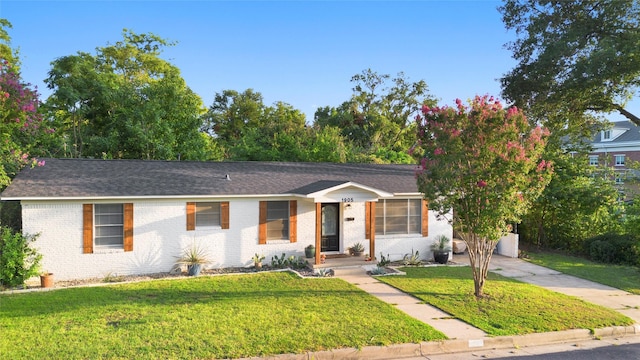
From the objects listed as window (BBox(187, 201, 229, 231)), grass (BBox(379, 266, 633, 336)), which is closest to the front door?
grass (BBox(379, 266, 633, 336))

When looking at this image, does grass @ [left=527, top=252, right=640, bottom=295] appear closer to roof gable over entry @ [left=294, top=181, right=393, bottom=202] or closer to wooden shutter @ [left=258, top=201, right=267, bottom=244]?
roof gable over entry @ [left=294, top=181, right=393, bottom=202]

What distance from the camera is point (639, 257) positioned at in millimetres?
16125

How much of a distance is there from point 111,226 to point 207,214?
2.96 metres

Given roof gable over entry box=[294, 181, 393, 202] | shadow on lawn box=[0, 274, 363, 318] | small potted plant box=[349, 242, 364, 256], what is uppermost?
roof gable over entry box=[294, 181, 393, 202]

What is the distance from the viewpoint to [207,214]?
14398 millimetres

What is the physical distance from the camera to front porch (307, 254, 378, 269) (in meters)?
14.6

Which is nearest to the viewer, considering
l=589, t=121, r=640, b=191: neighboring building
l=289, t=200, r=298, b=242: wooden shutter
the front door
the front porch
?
the front porch

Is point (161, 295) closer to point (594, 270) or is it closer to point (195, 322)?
point (195, 322)

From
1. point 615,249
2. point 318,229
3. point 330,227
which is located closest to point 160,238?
point 318,229

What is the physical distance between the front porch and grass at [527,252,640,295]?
23.0ft

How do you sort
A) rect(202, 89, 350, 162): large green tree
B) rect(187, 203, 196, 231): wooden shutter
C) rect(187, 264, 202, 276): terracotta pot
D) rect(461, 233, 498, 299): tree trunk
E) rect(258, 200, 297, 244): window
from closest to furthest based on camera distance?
rect(461, 233, 498, 299): tree trunk → rect(187, 264, 202, 276): terracotta pot → rect(187, 203, 196, 231): wooden shutter → rect(258, 200, 297, 244): window → rect(202, 89, 350, 162): large green tree

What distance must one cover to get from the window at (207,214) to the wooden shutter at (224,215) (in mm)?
156

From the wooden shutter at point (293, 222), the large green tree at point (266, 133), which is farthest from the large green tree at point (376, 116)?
the wooden shutter at point (293, 222)

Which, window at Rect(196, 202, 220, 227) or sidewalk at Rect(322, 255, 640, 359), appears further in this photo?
window at Rect(196, 202, 220, 227)
